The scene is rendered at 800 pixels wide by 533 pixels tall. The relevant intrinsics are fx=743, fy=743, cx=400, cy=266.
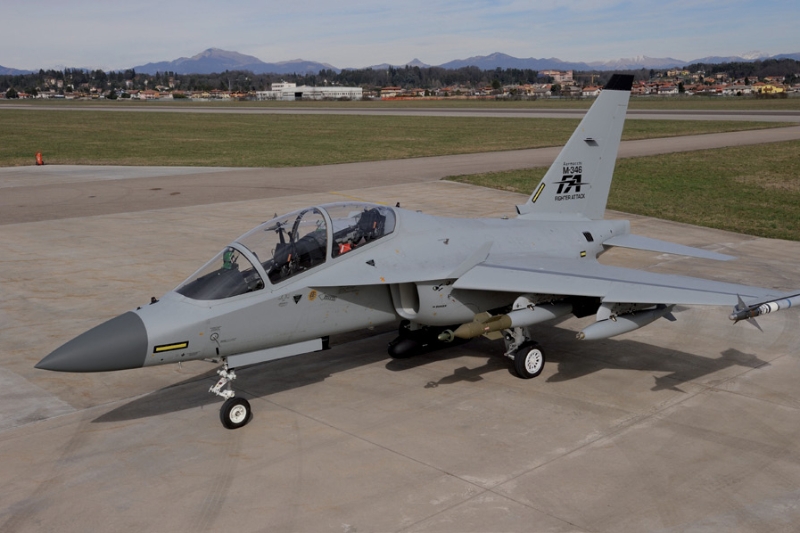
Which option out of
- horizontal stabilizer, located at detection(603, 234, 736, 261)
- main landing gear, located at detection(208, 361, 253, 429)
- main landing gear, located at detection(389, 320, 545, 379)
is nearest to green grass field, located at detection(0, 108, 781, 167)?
horizontal stabilizer, located at detection(603, 234, 736, 261)

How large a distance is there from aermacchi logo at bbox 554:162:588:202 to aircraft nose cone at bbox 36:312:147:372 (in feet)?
Result: 26.8

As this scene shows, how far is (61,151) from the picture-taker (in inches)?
1786

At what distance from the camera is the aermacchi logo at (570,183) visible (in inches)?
551

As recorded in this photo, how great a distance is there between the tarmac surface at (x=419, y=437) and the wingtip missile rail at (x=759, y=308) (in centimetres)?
151

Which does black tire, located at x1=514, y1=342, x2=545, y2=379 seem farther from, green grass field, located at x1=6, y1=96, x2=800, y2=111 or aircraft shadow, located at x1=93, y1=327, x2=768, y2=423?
green grass field, located at x1=6, y1=96, x2=800, y2=111

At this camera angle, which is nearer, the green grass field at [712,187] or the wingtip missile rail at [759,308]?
the wingtip missile rail at [759,308]

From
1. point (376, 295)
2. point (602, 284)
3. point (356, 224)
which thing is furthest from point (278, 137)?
point (602, 284)

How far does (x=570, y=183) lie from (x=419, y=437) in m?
6.66

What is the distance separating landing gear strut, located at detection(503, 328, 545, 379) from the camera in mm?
11242

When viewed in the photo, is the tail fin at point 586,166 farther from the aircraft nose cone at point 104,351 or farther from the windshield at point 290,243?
the aircraft nose cone at point 104,351

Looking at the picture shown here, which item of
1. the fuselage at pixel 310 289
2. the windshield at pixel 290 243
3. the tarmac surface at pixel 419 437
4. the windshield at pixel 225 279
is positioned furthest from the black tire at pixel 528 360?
the windshield at pixel 225 279

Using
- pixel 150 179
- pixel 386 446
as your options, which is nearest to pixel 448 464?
pixel 386 446

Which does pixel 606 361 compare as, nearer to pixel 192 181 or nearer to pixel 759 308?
pixel 759 308

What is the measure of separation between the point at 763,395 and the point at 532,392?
3253 millimetres
